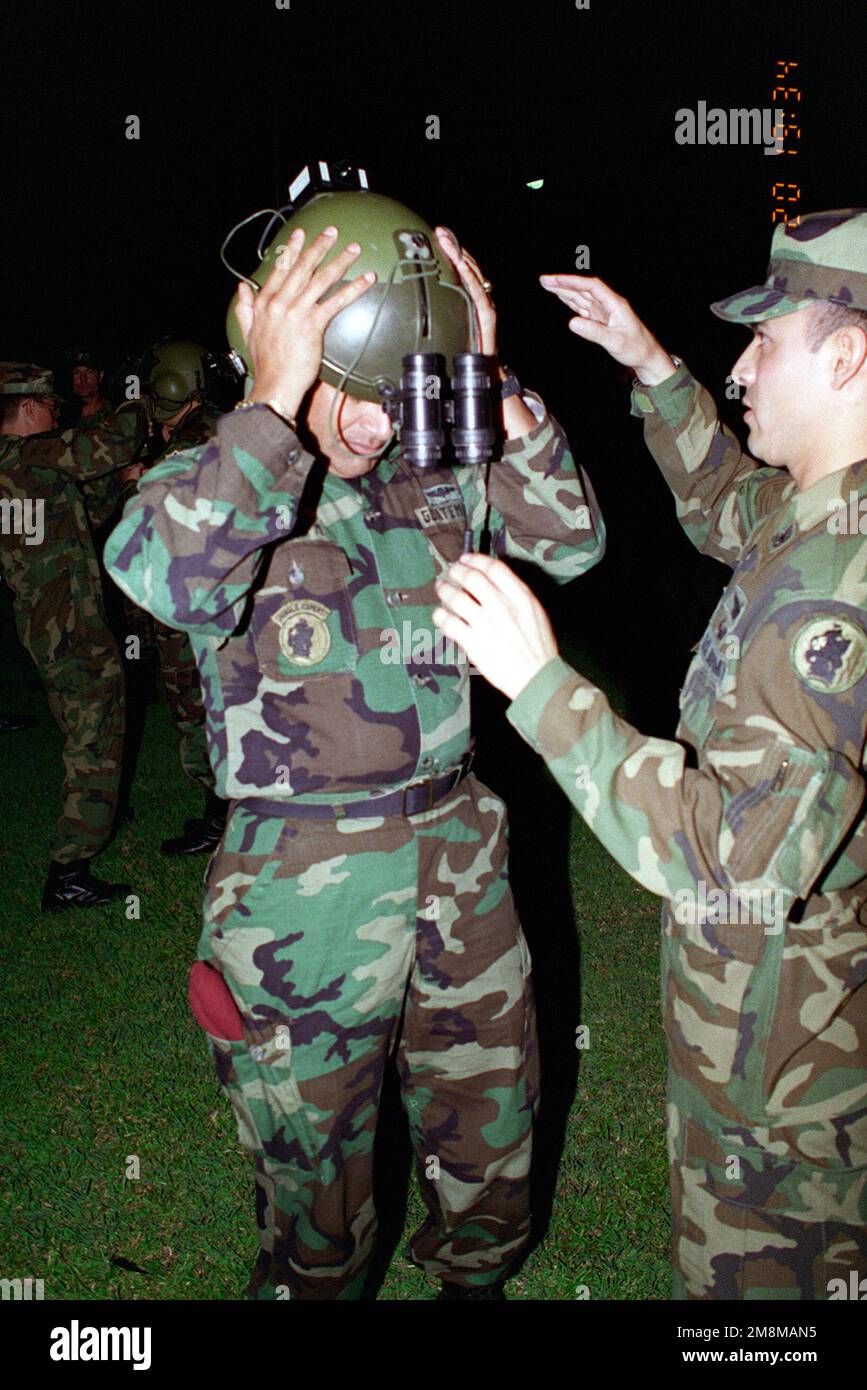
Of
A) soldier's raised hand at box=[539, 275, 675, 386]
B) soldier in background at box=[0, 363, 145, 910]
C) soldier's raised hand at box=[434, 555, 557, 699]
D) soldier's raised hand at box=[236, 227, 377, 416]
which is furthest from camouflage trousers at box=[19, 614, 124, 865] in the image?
soldier's raised hand at box=[434, 555, 557, 699]

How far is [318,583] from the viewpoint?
2172mm

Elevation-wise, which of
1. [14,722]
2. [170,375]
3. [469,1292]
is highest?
[170,375]

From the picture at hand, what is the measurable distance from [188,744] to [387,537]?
14.2 feet

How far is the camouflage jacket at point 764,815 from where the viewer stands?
155 cm

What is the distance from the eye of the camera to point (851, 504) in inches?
69.6

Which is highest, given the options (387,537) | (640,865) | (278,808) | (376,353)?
(376,353)

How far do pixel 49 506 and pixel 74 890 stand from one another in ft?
7.43

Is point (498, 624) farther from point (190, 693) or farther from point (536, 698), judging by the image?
point (190, 693)

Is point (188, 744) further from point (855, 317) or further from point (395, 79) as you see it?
point (395, 79)

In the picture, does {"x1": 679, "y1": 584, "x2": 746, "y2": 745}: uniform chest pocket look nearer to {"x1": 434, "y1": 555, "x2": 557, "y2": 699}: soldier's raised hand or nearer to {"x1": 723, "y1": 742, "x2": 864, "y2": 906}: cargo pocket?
{"x1": 723, "y1": 742, "x2": 864, "y2": 906}: cargo pocket

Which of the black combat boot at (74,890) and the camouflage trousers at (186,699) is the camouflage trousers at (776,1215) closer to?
the black combat boot at (74,890)

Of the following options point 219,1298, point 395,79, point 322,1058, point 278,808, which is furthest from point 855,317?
point 395,79

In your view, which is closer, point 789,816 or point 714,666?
point 789,816

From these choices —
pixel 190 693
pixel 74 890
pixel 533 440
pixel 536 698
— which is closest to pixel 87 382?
pixel 190 693
